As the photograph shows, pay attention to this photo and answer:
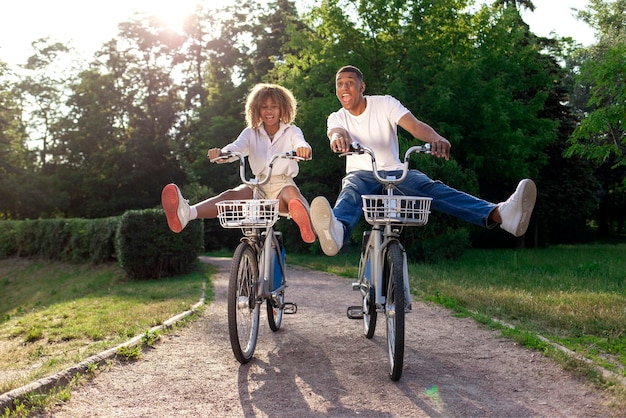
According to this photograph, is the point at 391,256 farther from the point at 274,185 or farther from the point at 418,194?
the point at 274,185

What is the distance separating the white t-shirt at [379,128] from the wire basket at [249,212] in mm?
880

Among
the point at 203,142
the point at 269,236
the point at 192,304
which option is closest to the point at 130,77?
the point at 203,142

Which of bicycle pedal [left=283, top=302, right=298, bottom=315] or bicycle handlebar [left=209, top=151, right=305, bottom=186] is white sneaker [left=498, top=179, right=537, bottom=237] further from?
bicycle pedal [left=283, top=302, right=298, bottom=315]

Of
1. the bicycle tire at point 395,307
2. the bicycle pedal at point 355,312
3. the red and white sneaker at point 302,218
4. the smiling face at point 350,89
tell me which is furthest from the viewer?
the bicycle pedal at point 355,312

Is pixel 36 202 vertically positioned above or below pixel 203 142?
below

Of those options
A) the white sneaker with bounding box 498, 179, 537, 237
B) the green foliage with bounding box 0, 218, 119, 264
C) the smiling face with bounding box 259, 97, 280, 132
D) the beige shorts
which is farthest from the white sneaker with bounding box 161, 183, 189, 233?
the green foliage with bounding box 0, 218, 119, 264

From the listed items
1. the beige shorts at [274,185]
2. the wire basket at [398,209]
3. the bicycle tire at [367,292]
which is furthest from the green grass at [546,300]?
the beige shorts at [274,185]

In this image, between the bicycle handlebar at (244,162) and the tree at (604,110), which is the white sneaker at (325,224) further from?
the tree at (604,110)

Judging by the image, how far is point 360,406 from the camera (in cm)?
393

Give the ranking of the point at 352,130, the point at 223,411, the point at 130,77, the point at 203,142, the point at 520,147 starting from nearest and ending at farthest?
the point at 223,411
the point at 352,130
the point at 520,147
the point at 203,142
the point at 130,77

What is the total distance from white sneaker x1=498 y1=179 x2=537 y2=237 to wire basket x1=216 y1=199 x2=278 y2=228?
1712 millimetres

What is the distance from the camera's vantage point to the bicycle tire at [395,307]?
13.8 ft

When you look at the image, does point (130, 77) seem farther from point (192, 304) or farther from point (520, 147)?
point (192, 304)

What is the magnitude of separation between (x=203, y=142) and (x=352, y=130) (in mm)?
32025
